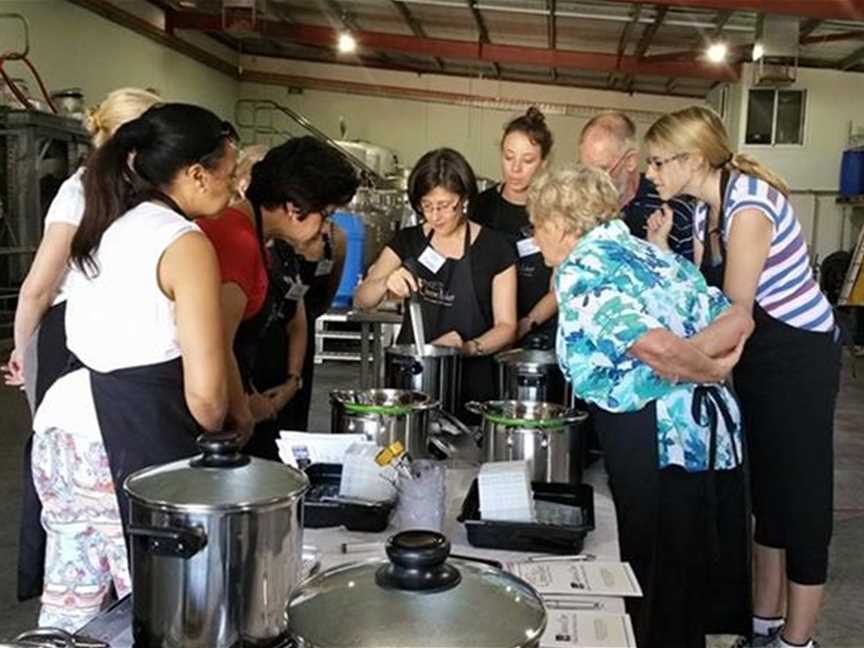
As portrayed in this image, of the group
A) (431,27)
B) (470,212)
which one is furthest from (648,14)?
(470,212)

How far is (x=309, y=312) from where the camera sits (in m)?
2.45

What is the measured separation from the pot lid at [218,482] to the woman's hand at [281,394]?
3.27 feet

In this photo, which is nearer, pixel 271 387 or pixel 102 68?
pixel 271 387

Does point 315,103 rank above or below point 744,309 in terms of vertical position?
above

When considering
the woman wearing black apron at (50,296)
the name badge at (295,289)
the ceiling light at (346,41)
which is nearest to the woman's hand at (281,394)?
the name badge at (295,289)

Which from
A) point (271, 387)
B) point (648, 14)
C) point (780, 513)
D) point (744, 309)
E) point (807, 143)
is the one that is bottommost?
point (780, 513)

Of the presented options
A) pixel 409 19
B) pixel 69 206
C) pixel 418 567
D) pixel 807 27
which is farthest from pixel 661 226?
pixel 409 19

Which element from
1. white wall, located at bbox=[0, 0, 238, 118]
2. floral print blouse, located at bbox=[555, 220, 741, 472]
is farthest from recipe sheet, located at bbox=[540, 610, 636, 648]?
white wall, located at bbox=[0, 0, 238, 118]

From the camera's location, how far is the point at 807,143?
10.3m

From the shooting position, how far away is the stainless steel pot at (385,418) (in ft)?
5.62

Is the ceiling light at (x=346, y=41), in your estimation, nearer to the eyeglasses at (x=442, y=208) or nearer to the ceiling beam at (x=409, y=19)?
the ceiling beam at (x=409, y=19)

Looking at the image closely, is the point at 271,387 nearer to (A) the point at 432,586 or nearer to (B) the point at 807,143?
(A) the point at 432,586

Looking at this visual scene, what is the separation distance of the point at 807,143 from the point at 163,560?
34.8 feet

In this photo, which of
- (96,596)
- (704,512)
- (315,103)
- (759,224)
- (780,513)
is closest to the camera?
(96,596)
